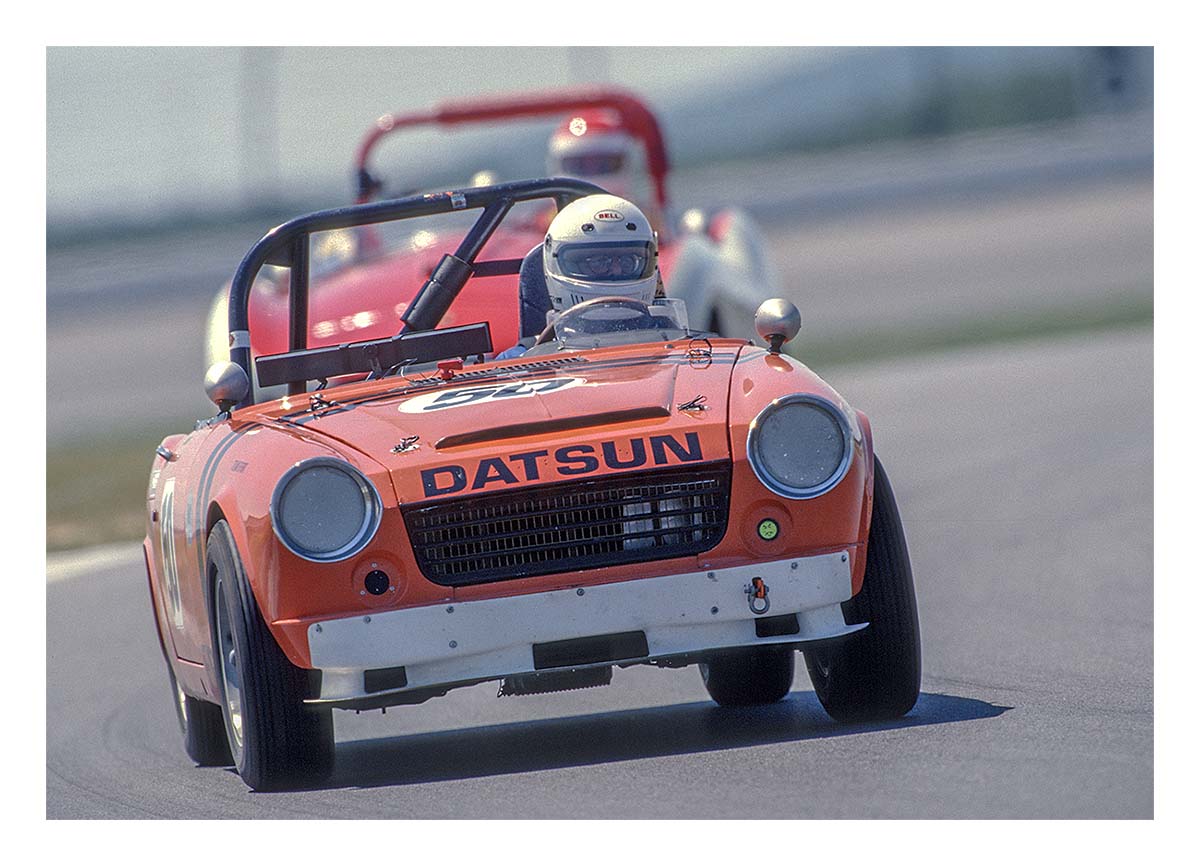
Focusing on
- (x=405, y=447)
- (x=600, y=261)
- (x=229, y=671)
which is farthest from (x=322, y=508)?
(x=600, y=261)

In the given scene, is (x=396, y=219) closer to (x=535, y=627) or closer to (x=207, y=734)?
(x=207, y=734)

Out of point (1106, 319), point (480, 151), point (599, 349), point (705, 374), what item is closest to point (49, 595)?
point (480, 151)

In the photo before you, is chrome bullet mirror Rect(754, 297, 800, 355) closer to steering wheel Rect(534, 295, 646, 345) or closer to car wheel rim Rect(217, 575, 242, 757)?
steering wheel Rect(534, 295, 646, 345)

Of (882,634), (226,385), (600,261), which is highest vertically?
(600,261)

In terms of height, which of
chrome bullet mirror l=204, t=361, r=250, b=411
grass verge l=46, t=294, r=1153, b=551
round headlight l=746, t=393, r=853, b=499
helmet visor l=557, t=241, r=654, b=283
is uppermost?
A: helmet visor l=557, t=241, r=654, b=283

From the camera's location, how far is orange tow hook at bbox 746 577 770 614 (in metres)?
4.92

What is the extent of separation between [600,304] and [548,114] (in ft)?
17.0

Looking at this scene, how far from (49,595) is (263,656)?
514cm

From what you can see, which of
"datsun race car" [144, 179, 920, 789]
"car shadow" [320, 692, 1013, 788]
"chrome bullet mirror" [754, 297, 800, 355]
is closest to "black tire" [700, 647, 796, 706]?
"car shadow" [320, 692, 1013, 788]

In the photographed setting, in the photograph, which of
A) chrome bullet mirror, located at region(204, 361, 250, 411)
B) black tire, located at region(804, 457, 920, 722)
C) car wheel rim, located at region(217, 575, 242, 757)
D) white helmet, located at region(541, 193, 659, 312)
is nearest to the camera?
black tire, located at region(804, 457, 920, 722)

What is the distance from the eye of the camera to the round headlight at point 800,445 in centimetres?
498

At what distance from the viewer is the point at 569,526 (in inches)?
194

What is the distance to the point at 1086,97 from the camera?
20656 millimetres

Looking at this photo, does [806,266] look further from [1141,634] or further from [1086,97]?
[1141,634]
